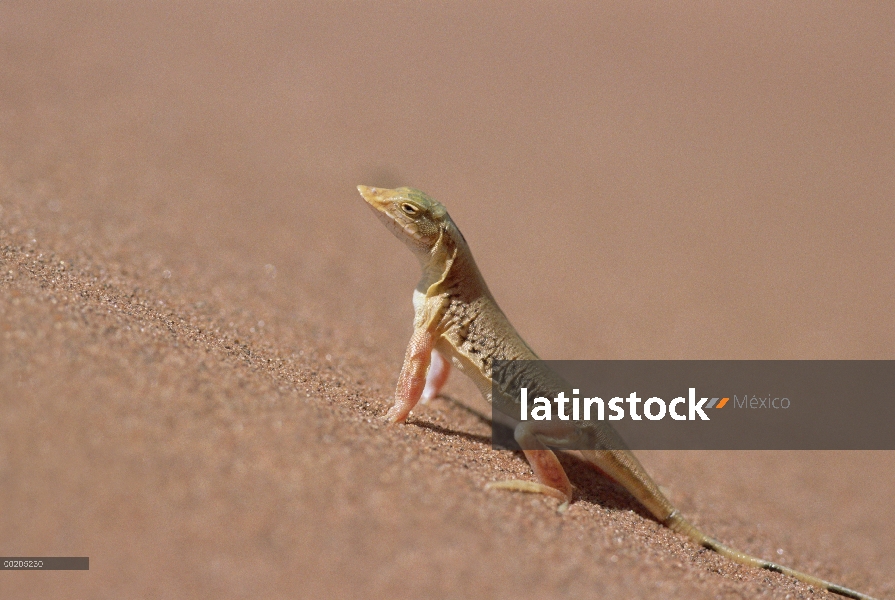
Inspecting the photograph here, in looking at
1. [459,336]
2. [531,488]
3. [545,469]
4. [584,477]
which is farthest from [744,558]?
[459,336]

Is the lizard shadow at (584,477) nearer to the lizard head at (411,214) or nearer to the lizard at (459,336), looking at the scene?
the lizard at (459,336)

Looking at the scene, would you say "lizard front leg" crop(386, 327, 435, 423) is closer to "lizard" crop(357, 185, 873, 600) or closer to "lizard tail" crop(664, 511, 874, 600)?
"lizard" crop(357, 185, 873, 600)

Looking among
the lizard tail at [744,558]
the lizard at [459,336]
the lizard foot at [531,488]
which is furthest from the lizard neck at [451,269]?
the lizard tail at [744,558]

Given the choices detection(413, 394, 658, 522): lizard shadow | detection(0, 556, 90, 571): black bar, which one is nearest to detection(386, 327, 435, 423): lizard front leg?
detection(413, 394, 658, 522): lizard shadow

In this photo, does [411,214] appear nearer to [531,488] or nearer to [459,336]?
[459,336]

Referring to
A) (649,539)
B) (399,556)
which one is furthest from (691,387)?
(399,556)

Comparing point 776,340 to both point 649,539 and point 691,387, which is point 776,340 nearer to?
point 691,387
